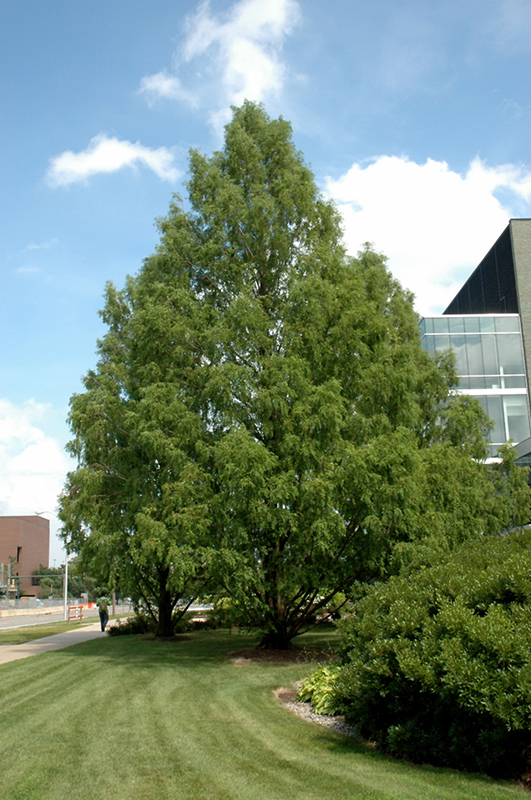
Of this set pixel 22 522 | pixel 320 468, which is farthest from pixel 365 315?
pixel 22 522

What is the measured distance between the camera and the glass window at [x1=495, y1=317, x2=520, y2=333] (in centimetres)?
3750

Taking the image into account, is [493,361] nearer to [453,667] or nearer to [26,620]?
[453,667]

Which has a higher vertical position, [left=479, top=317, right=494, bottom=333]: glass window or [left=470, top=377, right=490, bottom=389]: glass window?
[left=479, top=317, right=494, bottom=333]: glass window

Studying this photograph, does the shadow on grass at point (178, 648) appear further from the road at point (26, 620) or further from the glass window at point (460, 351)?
the glass window at point (460, 351)

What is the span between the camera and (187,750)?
6.36m

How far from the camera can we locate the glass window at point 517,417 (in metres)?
35.4

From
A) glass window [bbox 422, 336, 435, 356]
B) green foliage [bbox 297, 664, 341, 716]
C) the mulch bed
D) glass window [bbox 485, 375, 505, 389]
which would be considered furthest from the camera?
glass window [bbox 422, 336, 435, 356]

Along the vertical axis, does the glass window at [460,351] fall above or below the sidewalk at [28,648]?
above

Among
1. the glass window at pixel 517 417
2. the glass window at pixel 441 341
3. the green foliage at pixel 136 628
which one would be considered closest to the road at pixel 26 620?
the green foliage at pixel 136 628

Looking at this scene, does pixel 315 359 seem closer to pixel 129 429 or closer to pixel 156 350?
pixel 156 350

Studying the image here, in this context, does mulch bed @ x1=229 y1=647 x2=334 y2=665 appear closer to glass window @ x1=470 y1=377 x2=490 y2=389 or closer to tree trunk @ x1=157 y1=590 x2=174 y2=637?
tree trunk @ x1=157 y1=590 x2=174 y2=637

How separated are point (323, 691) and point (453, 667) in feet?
10.5

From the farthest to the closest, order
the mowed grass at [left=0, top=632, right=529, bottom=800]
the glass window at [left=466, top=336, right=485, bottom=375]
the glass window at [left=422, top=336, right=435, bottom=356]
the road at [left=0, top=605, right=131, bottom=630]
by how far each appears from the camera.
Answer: the road at [left=0, top=605, right=131, bottom=630] → the glass window at [left=422, top=336, right=435, bottom=356] → the glass window at [left=466, top=336, right=485, bottom=375] → the mowed grass at [left=0, top=632, right=529, bottom=800]

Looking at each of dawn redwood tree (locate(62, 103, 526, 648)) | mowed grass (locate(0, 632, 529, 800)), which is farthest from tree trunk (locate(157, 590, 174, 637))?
mowed grass (locate(0, 632, 529, 800))
